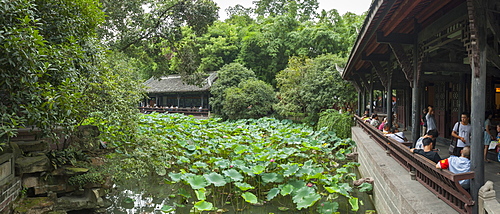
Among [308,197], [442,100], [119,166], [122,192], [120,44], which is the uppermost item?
[120,44]

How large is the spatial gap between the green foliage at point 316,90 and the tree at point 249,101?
58.0 inches

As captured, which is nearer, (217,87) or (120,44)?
(120,44)

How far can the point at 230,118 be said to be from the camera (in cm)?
2266

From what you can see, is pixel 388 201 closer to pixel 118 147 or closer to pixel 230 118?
pixel 118 147

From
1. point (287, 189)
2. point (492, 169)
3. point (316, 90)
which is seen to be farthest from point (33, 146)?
point (316, 90)

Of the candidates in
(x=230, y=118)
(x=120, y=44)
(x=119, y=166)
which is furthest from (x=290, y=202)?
(x=230, y=118)

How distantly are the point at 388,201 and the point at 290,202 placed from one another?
7.98ft

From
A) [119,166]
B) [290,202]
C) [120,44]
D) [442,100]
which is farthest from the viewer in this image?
[120,44]

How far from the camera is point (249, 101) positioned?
2178cm

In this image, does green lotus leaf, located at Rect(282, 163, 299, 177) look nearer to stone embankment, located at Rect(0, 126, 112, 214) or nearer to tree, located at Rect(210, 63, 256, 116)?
stone embankment, located at Rect(0, 126, 112, 214)

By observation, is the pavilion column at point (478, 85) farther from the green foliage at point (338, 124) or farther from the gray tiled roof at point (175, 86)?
the gray tiled roof at point (175, 86)

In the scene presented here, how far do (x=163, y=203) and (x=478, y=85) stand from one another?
21.3ft

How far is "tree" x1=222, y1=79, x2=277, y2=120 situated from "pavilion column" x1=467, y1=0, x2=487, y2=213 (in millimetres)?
18167

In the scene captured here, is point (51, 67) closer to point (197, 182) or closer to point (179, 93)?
point (197, 182)
